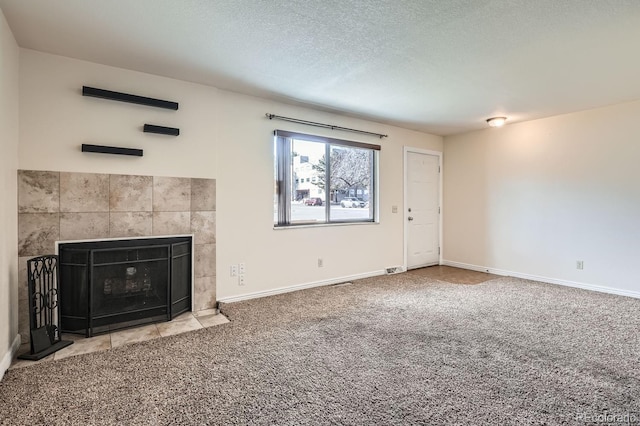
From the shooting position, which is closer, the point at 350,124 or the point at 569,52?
the point at 569,52

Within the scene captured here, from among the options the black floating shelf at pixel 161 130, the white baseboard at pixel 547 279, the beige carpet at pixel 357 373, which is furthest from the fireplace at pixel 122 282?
the white baseboard at pixel 547 279

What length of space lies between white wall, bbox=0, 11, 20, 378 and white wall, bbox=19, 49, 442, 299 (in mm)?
211

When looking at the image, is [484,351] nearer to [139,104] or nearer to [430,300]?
[430,300]

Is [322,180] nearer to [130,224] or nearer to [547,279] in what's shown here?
[130,224]

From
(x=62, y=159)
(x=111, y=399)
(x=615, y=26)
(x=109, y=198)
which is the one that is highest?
(x=615, y=26)

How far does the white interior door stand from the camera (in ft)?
18.4

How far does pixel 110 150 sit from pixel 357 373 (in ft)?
9.21

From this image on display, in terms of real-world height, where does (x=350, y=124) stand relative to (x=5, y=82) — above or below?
above

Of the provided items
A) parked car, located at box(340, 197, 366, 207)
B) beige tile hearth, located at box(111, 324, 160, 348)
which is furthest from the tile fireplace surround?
parked car, located at box(340, 197, 366, 207)

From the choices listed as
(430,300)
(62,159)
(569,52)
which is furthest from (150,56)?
(430,300)

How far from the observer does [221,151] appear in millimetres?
3648

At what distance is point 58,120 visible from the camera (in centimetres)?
279

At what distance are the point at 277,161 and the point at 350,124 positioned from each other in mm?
1360

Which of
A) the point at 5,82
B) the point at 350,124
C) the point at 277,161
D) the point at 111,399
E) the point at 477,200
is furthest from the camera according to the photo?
the point at 477,200
